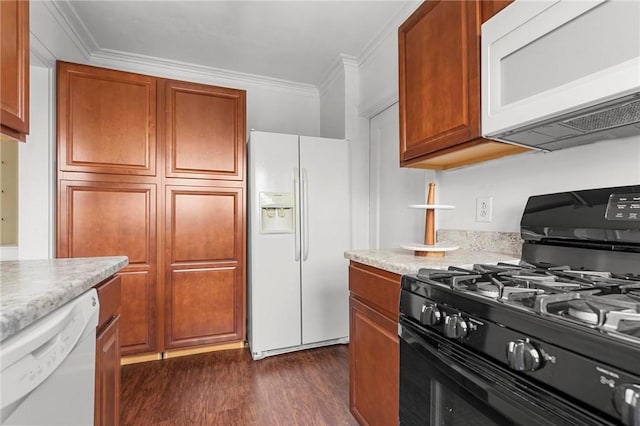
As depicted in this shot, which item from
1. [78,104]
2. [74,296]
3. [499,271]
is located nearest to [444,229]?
[499,271]

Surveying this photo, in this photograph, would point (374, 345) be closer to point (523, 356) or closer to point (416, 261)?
point (416, 261)

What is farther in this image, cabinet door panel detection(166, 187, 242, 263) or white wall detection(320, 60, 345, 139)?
white wall detection(320, 60, 345, 139)

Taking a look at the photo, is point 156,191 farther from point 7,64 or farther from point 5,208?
point 7,64

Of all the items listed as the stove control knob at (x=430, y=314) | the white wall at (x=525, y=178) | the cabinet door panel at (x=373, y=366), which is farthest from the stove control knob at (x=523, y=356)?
the white wall at (x=525, y=178)

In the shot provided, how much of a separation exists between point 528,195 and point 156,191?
7.91 feet

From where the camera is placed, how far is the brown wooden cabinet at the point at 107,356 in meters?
1.04

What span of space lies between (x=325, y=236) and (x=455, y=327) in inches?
74.2

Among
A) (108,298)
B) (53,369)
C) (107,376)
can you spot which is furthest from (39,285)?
(107,376)

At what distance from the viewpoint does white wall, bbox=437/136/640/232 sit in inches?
44.1

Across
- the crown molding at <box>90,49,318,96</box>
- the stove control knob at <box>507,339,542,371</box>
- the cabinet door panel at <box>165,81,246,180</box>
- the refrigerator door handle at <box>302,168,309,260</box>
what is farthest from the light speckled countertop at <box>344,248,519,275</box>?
the crown molding at <box>90,49,318,96</box>

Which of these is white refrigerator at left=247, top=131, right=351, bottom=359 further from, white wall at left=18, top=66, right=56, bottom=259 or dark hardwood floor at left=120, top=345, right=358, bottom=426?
white wall at left=18, top=66, right=56, bottom=259

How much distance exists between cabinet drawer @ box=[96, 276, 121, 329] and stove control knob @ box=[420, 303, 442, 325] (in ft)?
3.46

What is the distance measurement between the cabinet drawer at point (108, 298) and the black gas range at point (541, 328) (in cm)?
103

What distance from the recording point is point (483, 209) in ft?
5.40
